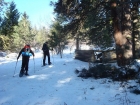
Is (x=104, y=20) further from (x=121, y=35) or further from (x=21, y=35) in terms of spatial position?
(x=21, y=35)

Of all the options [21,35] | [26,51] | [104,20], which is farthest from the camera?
[21,35]

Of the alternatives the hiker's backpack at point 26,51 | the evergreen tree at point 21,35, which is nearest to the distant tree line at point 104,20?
the hiker's backpack at point 26,51

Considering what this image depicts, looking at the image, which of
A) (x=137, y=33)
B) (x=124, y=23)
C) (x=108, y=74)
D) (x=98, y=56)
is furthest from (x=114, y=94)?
(x=137, y=33)

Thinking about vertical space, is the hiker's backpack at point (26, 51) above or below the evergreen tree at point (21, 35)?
below

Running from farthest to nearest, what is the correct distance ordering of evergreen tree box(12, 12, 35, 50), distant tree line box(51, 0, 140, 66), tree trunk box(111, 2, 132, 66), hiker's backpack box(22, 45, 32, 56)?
evergreen tree box(12, 12, 35, 50) → distant tree line box(51, 0, 140, 66) → hiker's backpack box(22, 45, 32, 56) → tree trunk box(111, 2, 132, 66)

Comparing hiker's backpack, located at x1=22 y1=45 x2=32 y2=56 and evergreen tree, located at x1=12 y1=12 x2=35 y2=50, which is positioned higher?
evergreen tree, located at x1=12 y1=12 x2=35 y2=50

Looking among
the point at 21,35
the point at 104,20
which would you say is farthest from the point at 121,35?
the point at 21,35

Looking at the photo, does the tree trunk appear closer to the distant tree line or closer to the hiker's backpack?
the distant tree line

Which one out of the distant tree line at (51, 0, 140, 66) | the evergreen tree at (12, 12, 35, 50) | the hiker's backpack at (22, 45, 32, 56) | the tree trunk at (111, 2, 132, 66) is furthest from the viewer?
the evergreen tree at (12, 12, 35, 50)

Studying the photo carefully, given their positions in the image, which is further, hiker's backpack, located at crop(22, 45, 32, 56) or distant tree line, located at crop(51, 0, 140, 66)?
distant tree line, located at crop(51, 0, 140, 66)

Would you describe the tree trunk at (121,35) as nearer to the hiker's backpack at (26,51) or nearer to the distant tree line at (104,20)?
the distant tree line at (104,20)

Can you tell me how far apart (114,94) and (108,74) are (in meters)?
3.28

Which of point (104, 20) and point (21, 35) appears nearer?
point (104, 20)

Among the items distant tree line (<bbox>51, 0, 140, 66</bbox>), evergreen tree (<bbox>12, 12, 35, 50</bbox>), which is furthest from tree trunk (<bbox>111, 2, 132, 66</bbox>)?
evergreen tree (<bbox>12, 12, 35, 50</bbox>)
